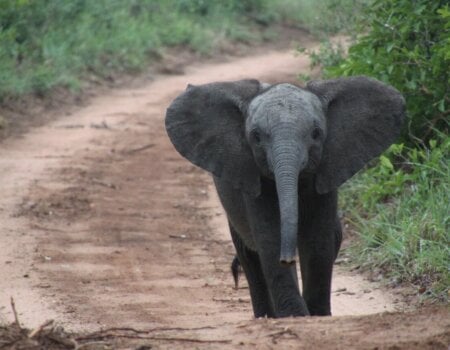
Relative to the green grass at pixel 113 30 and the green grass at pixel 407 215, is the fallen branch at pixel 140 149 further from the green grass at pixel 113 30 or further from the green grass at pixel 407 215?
the green grass at pixel 407 215

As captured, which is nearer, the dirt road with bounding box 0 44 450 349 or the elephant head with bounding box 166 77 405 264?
the dirt road with bounding box 0 44 450 349

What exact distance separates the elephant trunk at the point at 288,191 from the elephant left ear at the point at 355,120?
38 centimetres

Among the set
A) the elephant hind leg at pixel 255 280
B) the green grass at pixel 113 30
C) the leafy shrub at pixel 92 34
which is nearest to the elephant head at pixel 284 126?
the elephant hind leg at pixel 255 280

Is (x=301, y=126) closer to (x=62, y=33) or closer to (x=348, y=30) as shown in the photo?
(x=348, y=30)

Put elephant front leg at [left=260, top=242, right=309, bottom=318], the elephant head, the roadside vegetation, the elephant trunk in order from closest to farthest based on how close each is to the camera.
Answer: the elephant trunk, the elephant head, elephant front leg at [left=260, top=242, right=309, bottom=318], the roadside vegetation

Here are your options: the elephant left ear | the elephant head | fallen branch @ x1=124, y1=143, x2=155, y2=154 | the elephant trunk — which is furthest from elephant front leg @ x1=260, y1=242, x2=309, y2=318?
fallen branch @ x1=124, y1=143, x2=155, y2=154

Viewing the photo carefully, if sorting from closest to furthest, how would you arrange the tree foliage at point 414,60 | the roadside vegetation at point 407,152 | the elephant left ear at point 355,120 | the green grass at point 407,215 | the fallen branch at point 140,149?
1. the elephant left ear at point 355,120
2. the green grass at point 407,215
3. the roadside vegetation at point 407,152
4. the tree foliage at point 414,60
5. the fallen branch at point 140,149

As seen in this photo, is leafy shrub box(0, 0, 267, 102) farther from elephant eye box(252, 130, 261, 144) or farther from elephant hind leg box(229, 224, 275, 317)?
elephant eye box(252, 130, 261, 144)

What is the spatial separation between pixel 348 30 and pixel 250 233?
6.54 meters

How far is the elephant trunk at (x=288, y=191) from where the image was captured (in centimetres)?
533

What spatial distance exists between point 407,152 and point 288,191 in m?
3.94

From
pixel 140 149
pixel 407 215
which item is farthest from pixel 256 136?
pixel 140 149

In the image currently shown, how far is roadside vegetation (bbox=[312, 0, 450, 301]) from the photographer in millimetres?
8000

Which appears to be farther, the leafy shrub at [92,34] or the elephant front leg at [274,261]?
the leafy shrub at [92,34]
